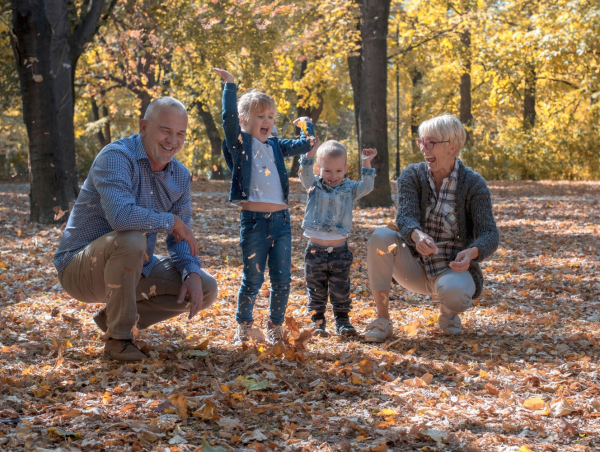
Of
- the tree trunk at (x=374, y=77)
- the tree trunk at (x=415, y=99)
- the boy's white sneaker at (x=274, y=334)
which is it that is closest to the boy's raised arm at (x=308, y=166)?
the boy's white sneaker at (x=274, y=334)

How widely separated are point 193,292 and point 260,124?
1314 mm

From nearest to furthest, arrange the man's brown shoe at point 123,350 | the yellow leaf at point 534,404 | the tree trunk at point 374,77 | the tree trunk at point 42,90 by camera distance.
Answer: the yellow leaf at point 534,404, the man's brown shoe at point 123,350, the tree trunk at point 42,90, the tree trunk at point 374,77

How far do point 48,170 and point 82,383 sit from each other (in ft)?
26.3

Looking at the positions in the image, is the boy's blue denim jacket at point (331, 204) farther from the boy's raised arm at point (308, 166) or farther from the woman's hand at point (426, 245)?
the woman's hand at point (426, 245)

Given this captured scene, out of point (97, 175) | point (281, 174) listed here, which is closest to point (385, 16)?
point (281, 174)

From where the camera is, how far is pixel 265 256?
179 inches

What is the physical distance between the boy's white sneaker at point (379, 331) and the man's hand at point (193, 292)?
50.9 inches

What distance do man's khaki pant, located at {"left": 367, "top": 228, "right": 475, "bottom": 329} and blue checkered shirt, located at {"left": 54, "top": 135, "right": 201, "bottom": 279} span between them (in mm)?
1359

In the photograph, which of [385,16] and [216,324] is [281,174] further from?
[385,16]

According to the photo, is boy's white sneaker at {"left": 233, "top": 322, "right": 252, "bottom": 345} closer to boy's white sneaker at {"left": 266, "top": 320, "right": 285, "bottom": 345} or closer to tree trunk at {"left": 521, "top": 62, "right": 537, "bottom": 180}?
boy's white sneaker at {"left": 266, "top": 320, "right": 285, "bottom": 345}

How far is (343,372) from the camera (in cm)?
387

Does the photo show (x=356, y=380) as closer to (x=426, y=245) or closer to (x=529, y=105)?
(x=426, y=245)

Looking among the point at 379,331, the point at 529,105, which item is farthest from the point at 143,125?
the point at 529,105

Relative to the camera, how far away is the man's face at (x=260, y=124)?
453cm
